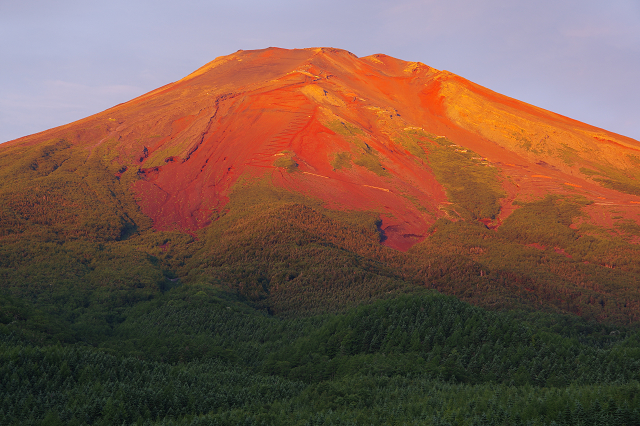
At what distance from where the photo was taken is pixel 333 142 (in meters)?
110

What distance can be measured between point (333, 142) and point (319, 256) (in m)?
42.3

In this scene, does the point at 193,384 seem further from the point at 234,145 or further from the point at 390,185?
the point at 234,145

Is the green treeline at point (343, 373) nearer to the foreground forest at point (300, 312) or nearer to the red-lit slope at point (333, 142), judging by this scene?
the foreground forest at point (300, 312)

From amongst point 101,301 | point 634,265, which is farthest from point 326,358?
point 634,265

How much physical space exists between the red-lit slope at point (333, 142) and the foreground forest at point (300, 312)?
531 cm

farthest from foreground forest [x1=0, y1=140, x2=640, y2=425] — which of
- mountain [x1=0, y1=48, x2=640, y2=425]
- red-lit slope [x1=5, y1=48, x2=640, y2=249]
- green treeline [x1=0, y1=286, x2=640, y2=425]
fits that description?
red-lit slope [x1=5, y1=48, x2=640, y2=249]

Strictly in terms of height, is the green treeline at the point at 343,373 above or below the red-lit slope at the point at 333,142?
below

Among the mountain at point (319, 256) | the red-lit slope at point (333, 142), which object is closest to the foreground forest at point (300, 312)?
the mountain at point (319, 256)

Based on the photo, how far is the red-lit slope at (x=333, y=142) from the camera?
99.2 metres

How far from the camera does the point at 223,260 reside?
7769 cm

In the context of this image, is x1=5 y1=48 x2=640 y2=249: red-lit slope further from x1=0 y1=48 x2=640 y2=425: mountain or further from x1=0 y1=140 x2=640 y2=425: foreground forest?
x1=0 y1=140 x2=640 y2=425: foreground forest

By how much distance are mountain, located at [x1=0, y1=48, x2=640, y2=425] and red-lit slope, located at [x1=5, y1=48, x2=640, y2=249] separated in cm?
62

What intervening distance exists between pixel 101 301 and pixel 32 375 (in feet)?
116

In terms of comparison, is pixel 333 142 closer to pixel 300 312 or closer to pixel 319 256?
pixel 319 256
